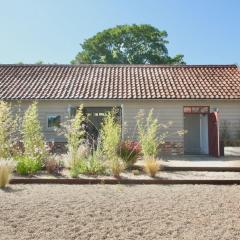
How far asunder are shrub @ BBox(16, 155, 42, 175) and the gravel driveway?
229 cm

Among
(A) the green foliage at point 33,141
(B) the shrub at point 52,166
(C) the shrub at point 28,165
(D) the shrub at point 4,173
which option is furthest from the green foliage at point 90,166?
(D) the shrub at point 4,173

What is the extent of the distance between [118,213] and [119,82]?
51.7 ft

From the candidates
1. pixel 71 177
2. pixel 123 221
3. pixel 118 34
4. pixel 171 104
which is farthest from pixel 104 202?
pixel 118 34

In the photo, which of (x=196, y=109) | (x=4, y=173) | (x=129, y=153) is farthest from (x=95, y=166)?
(x=196, y=109)

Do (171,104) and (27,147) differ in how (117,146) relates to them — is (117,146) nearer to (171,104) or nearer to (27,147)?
(27,147)

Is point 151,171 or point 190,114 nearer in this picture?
point 151,171

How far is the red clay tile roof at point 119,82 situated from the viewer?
68.6 feet

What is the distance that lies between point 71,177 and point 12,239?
5234 mm

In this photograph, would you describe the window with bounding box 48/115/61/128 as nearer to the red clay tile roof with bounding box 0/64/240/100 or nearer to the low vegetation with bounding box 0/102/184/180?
the red clay tile roof with bounding box 0/64/240/100

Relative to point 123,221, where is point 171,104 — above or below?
above

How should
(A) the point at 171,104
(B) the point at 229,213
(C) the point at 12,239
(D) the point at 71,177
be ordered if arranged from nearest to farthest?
(C) the point at 12,239 → (B) the point at 229,213 → (D) the point at 71,177 → (A) the point at 171,104

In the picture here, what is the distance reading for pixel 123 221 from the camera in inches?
281

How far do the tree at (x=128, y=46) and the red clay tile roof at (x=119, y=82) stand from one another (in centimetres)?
2048

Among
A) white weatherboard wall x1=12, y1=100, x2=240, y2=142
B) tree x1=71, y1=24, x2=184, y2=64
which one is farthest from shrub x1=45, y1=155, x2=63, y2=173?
tree x1=71, y1=24, x2=184, y2=64
